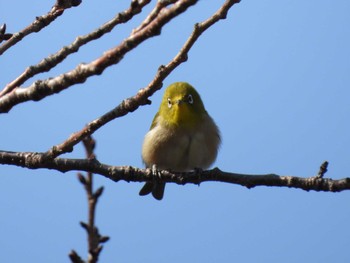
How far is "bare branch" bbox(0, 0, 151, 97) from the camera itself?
10.4 feet

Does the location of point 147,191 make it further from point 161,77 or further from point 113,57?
point 113,57

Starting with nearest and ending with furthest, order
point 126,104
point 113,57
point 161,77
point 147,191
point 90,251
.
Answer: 1. point 90,251
2. point 113,57
3. point 161,77
4. point 126,104
5. point 147,191

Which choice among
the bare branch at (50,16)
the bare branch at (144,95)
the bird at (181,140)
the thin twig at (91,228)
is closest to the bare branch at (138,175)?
the bare branch at (144,95)

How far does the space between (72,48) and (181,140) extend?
15.6 feet

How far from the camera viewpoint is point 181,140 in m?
7.88

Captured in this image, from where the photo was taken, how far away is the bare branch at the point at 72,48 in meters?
3.16

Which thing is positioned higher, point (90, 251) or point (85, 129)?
point (85, 129)

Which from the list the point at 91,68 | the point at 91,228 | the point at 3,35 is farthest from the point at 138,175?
the point at 91,228

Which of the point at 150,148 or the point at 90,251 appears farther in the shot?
the point at 150,148

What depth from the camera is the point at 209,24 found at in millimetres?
3162

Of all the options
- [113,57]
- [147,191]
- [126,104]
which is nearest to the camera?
[113,57]

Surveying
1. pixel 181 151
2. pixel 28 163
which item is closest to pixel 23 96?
pixel 28 163

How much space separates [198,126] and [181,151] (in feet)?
1.37

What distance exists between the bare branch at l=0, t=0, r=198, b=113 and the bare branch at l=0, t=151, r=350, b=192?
118 centimetres
